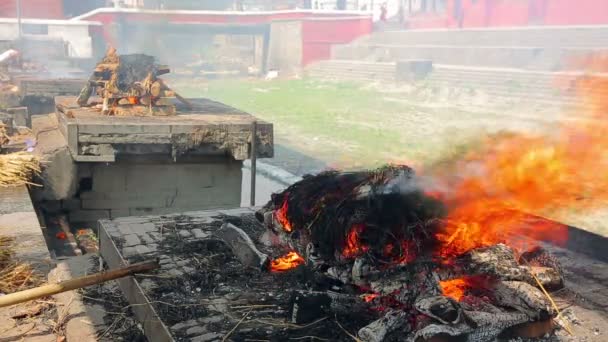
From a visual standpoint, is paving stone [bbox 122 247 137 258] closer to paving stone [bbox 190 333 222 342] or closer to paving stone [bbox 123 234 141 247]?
paving stone [bbox 123 234 141 247]

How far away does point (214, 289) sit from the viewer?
5.05 meters

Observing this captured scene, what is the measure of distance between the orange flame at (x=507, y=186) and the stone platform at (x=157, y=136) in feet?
12.2

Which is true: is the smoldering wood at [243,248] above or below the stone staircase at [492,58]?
below

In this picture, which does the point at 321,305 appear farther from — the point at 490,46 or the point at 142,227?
the point at 490,46

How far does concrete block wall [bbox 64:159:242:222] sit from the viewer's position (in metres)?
9.02

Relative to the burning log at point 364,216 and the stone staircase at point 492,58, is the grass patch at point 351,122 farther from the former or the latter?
the burning log at point 364,216

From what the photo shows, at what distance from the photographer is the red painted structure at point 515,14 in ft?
89.0

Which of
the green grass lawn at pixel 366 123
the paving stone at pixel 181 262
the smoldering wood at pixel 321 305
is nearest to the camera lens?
the smoldering wood at pixel 321 305

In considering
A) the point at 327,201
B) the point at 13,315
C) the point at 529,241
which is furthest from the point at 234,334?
the point at 529,241

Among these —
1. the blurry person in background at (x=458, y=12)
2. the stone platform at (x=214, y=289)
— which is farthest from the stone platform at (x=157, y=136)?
the blurry person in background at (x=458, y=12)

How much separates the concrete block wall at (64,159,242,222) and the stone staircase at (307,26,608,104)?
12.2m

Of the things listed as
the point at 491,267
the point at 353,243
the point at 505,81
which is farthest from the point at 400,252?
the point at 505,81

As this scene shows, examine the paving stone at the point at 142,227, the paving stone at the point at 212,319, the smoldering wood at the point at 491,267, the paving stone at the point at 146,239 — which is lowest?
the paving stone at the point at 212,319

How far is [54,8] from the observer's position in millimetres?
41688
